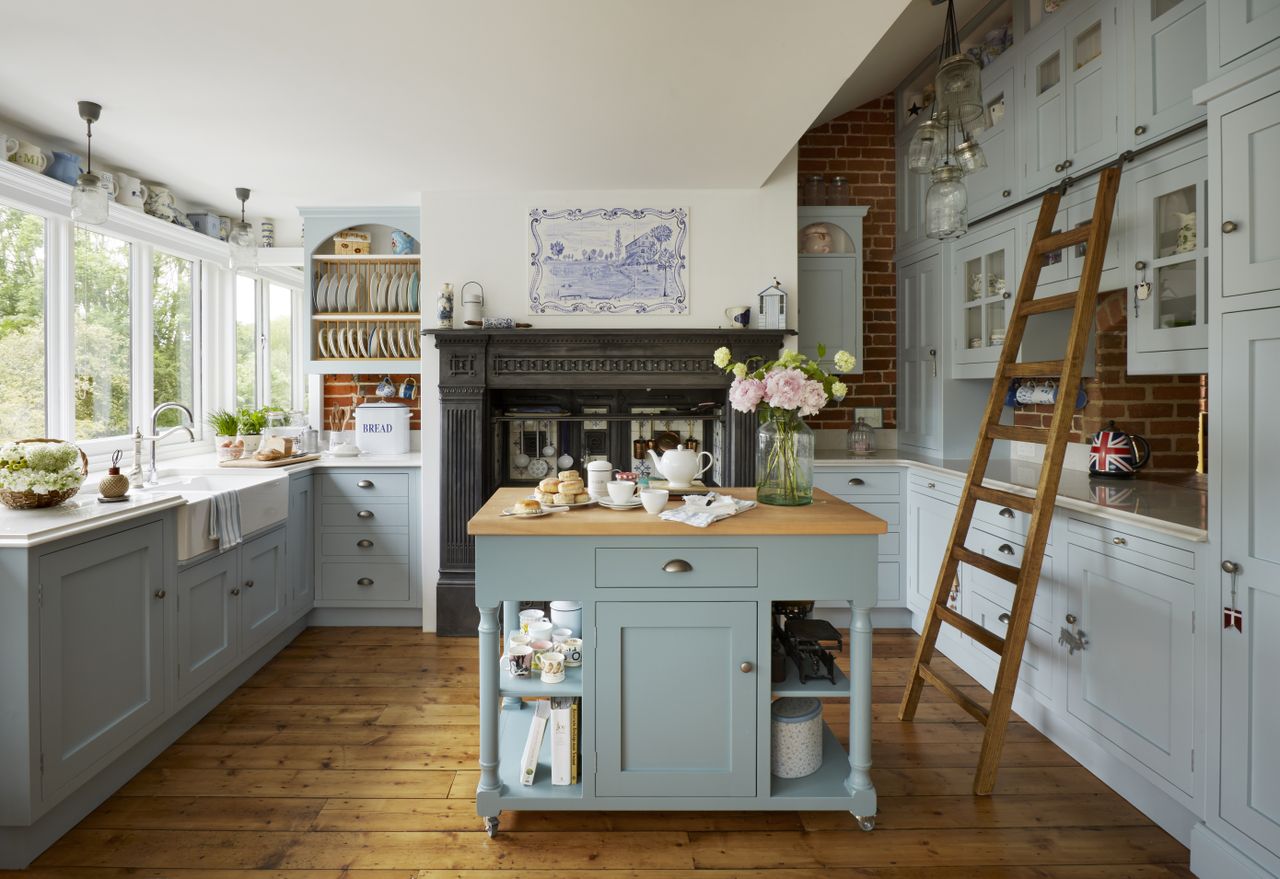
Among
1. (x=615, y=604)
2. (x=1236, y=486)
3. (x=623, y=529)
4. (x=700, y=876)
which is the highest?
(x=1236, y=486)

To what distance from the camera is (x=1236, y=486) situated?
173 cm

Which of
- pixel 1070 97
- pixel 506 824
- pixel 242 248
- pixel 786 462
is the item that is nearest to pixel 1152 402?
pixel 1070 97

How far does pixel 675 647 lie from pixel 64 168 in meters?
3.30

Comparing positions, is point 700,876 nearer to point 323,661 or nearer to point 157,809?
point 157,809

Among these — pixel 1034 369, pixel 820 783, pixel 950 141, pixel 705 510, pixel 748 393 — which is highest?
pixel 950 141

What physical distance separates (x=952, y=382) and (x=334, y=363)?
361cm

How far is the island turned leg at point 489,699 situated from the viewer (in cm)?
202

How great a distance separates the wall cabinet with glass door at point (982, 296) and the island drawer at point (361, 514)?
10.4 feet

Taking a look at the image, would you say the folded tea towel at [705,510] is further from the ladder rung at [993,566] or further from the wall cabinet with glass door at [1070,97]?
the wall cabinet with glass door at [1070,97]

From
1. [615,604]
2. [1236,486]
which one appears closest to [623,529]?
[615,604]

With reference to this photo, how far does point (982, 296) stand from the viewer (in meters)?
3.54

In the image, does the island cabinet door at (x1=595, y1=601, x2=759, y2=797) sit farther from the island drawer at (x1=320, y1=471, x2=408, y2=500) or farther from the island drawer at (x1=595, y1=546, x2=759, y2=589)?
the island drawer at (x1=320, y1=471, x2=408, y2=500)

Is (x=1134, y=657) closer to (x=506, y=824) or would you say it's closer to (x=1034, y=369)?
(x=1034, y=369)

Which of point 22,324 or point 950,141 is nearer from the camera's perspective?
point 950,141
